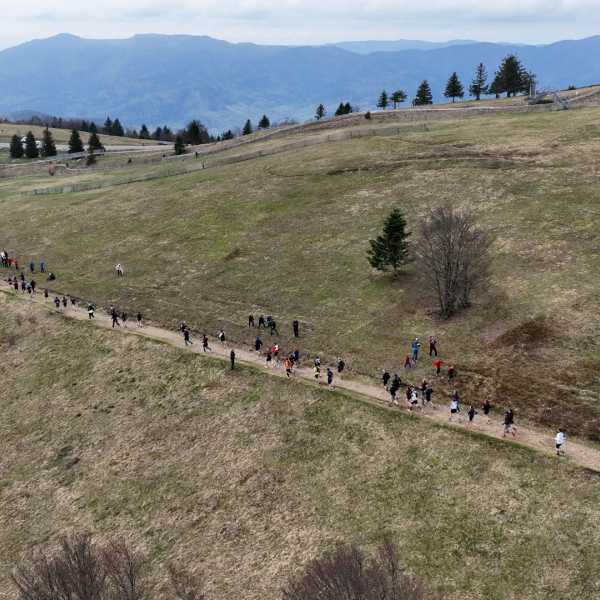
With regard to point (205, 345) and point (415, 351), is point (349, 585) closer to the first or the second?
point (415, 351)

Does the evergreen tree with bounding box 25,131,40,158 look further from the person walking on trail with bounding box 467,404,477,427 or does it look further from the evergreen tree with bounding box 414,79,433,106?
the person walking on trail with bounding box 467,404,477,427

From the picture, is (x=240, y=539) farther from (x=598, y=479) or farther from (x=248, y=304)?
(x=248, y=304)

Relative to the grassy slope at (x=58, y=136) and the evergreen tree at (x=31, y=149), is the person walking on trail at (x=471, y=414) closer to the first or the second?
the evergreen tree at (x=31, y=149)

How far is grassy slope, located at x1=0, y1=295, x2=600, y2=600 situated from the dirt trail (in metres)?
0.82

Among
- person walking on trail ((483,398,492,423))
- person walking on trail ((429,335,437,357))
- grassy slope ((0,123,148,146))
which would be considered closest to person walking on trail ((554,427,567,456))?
person walking on trail ((483,398,492,423))

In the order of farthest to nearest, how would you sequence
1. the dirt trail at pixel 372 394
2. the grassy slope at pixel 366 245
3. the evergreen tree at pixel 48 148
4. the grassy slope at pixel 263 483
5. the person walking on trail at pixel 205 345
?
1. the evergreen tree at pixel 48 148
2. the person walking on trail at pixel 205 345
3. the grassy slope at pixel 366 245
4. the dirt trail at pixel 372 394
5. the grassy slope at pixel 263 483

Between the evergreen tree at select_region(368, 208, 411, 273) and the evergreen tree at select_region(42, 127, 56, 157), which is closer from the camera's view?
the evergreen tree at select_region(368, 208, 411, 273)

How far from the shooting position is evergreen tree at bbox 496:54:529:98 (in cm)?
11519

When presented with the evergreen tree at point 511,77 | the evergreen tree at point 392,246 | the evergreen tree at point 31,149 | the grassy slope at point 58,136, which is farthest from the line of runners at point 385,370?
the grassy slope at point 58,136

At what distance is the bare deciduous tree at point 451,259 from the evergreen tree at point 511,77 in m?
86.5

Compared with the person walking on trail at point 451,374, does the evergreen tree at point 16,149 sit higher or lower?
higher

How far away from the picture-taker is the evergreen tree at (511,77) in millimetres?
115188

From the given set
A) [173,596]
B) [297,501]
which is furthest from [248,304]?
[173,596]

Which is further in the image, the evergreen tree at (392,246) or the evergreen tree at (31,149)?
the evergreen tree at (31,149)
